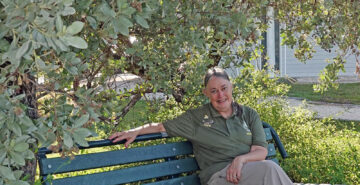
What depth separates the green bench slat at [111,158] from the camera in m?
3.54

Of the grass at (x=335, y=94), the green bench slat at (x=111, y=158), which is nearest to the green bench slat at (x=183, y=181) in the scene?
the green bench slat at (x=111, y=158)

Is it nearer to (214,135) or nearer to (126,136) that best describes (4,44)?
(126,136)

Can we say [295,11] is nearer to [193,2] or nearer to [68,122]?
[193,2]

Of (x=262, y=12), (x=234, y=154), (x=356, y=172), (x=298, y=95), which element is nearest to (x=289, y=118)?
(x=356, y=172)

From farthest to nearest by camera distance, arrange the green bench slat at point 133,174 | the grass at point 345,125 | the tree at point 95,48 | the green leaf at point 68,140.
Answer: the grass at point 345,125 < the green bench slat at point 133,174 < the green leaf at point 68,140 < the tree at point 95,48

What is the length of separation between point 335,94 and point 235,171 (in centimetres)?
1056

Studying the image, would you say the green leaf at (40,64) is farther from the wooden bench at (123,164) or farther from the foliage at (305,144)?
the foliage at (305,144)

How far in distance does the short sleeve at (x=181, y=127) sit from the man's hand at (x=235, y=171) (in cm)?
38

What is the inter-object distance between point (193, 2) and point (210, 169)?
1.21 m

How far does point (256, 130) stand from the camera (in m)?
4.24

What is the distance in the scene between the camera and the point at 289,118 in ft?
22.6

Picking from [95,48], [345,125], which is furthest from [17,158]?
[345,125]

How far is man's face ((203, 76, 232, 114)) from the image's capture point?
4.20 m

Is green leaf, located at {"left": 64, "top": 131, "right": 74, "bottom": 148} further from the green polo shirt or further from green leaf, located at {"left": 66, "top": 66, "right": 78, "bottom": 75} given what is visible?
the green polo shirt
